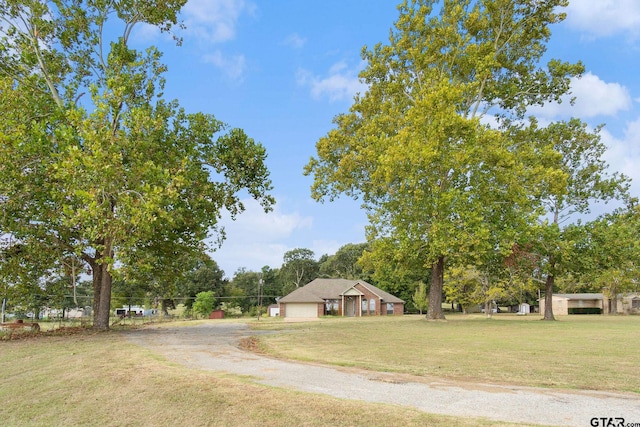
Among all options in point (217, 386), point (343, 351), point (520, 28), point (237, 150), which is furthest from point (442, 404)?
point (520, 28)

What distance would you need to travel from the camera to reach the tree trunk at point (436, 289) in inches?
1184

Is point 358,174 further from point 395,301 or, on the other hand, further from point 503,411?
point 395,301

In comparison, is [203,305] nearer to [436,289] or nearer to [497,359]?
[436,289]

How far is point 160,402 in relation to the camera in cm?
720

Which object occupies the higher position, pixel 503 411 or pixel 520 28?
pixel 520 28

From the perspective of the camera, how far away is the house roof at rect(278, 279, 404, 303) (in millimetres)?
57625

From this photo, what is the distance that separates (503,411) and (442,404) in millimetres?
841

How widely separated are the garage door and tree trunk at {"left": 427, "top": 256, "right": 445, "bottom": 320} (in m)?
27.8

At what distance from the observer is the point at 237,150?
21.4 m

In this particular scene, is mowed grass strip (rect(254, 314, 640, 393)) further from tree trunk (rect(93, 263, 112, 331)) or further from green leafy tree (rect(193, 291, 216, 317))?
green leafy tree (rect(193, 291, 216, 317))

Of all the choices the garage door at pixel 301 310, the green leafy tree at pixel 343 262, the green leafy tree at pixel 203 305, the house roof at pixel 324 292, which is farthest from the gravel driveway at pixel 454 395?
the green leafy tree at pixel 343 262

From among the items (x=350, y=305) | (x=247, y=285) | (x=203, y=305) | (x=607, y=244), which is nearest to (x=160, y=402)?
(x=607, y=244)

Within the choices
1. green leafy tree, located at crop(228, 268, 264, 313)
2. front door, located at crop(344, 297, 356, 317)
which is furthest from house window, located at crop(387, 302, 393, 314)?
green leafy tree, located at crop(228, 268, 264, 313)

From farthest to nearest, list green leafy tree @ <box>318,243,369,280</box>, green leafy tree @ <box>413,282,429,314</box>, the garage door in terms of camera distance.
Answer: green leafy tree @ <box>318,243,369,280</box> → green leafy tree @ <box>413,282,429,314</box> → the garage door
